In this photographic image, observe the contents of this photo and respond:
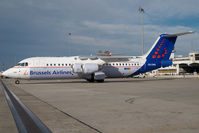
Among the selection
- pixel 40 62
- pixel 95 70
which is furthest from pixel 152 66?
pixel 40 62

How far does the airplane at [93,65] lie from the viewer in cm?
2950

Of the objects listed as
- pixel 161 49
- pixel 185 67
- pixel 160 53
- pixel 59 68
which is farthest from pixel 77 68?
pixel 185 67

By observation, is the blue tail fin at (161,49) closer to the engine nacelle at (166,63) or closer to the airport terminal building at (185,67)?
the engine nacelle at (166,63)

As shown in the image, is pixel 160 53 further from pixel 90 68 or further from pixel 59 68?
pixel 59 68

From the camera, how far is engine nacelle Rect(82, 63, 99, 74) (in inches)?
1185

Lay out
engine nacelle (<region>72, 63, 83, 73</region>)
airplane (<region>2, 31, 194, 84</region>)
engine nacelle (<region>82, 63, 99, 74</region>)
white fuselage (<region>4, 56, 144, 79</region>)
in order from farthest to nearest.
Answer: engine nacelle (<region>82, 63, 99, 74</region>), engine nacelle (<region>72, 63, 83, 73</region>), airplane (<region>2, 31, 194, 84</region>), white fuselage (<region>4, 56, 144, 79</region>)

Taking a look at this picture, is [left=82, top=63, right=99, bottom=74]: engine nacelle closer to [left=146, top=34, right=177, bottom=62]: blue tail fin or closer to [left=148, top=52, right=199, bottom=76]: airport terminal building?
[left=146, top=34, right=177, bottom=62]: blue tail fin

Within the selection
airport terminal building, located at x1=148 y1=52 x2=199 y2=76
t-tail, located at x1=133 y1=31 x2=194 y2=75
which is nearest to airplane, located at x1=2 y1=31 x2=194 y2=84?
t-tail, located at x1=133 y1=31 x2=194 y2=75

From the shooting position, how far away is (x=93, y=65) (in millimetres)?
30641

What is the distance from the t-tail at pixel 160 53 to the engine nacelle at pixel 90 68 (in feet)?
23.4

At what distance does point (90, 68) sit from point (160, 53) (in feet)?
35.9

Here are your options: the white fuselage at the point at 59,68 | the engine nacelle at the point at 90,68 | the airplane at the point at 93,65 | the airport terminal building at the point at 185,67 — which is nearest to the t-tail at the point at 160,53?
the airplane at the point at 93,65

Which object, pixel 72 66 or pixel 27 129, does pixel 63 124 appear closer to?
pixel 27 129

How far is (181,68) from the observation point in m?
109
